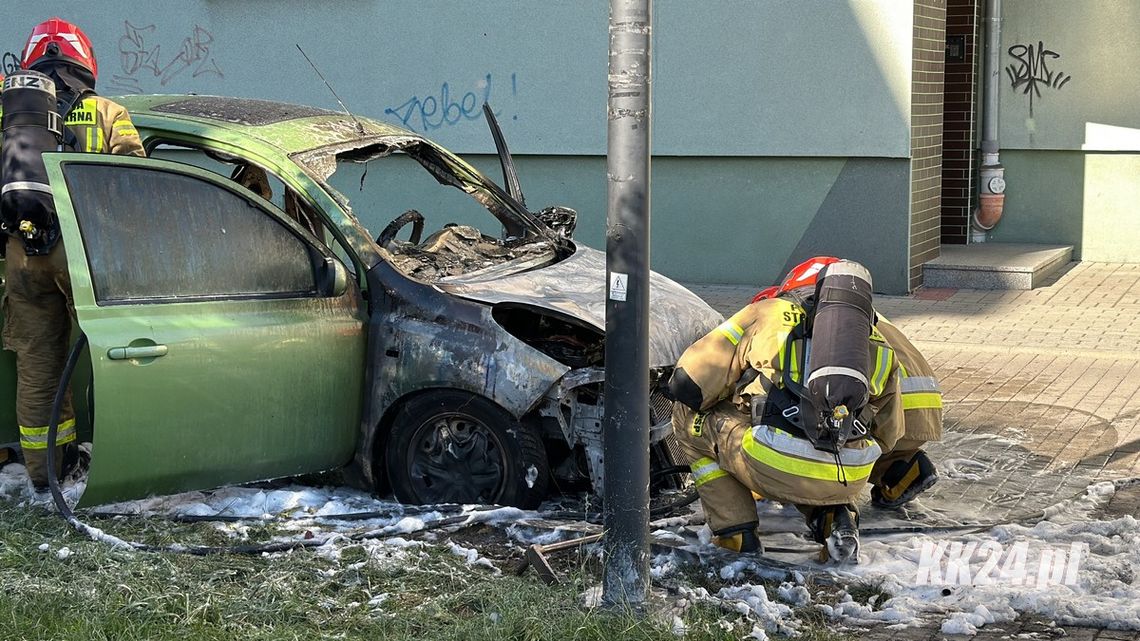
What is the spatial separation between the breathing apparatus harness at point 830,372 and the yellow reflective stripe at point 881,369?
2.5 inches

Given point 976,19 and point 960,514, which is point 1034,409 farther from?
point 976,19

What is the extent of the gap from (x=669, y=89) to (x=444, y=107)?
204 cm

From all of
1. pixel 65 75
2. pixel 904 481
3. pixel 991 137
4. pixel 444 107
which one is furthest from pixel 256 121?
pixel 991 137

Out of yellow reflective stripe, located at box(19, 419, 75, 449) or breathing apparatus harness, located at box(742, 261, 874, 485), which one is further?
yellow reflective stripe, located at box(19, 419, 75, 449)

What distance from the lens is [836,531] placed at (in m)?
4.83

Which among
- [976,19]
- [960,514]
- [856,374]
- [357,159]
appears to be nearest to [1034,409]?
[960,514]

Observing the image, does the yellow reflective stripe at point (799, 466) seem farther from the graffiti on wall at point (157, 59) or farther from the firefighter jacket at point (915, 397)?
the graffiti on wall at point (157, 59)

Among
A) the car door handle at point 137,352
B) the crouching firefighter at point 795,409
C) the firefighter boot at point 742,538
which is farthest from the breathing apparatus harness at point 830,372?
the car door handle at point 137,352

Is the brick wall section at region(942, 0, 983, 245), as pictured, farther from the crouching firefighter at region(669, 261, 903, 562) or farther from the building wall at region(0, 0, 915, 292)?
the crouching firefighter at region(669, 261, 903, 562)

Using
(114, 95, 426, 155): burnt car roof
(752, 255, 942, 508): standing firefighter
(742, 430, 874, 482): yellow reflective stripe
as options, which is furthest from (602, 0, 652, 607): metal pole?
(114, 95, 426, 155): burnt car roof

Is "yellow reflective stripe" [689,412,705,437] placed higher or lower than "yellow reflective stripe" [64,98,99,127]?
lower

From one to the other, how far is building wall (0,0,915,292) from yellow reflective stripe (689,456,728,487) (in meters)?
6.02

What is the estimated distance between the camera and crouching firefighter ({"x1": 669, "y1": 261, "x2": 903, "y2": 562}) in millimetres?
4641

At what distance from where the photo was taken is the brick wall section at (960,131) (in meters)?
12.2
